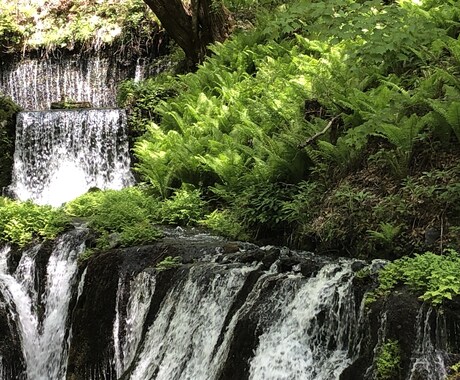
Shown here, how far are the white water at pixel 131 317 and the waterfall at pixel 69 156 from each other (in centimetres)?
600

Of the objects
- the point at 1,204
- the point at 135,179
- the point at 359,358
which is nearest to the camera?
the point at 359,358

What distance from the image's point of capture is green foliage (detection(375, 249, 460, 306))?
3873 millimetres

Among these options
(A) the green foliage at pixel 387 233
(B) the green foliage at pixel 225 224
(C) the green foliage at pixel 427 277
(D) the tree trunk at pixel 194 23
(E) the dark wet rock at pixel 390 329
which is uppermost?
(D) the tree trunk at pixel 194 23

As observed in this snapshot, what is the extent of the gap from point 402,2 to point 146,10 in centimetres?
989

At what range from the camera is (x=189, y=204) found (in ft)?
28.0

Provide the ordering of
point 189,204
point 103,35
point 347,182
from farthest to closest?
point 103,35
point 189,204
point 347,182

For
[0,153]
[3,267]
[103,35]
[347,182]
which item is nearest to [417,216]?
[347,182]

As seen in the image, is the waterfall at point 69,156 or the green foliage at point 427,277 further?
the waterfall at point 69,156

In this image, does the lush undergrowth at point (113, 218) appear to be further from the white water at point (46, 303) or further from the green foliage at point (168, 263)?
the green foliage at point (168, 263)

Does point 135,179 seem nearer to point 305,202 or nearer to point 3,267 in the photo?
point 3,267

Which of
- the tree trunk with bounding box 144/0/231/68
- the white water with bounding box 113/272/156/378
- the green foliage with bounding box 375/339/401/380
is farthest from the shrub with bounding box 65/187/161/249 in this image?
the tree trunk with bounding box 144/0/231/68

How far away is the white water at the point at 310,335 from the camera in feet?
14.0

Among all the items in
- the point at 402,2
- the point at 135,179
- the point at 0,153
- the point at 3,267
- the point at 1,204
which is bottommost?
the point at 3,267

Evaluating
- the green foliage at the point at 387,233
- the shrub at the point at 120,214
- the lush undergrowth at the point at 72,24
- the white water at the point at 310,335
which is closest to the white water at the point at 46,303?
the shrub at the point at 120,214
